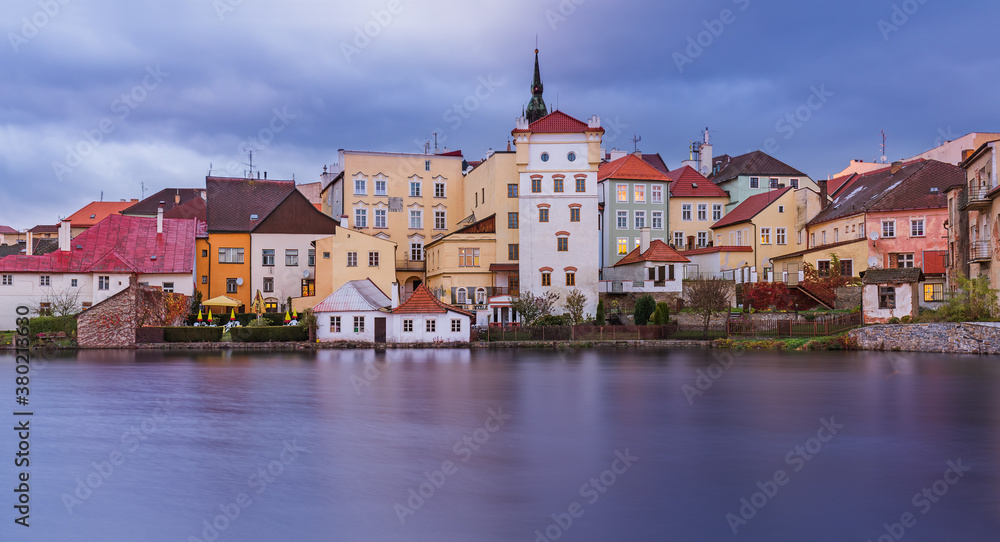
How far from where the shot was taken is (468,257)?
5697 cm

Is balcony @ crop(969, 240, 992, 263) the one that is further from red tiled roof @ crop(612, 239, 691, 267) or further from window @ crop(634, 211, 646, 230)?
window @ crop(634, 211, 646, 230)

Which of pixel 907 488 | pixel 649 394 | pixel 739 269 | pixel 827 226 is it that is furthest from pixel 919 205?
pixel 907 488

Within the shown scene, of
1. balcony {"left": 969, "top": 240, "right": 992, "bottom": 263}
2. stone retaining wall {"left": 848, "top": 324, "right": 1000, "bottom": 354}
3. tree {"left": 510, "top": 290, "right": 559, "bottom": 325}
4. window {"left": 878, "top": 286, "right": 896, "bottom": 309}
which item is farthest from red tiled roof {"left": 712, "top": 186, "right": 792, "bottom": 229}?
stone retaining wall {"left": 848, "top": 324, "right": 1000, "bottom": 354}

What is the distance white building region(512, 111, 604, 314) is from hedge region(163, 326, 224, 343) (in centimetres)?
1991

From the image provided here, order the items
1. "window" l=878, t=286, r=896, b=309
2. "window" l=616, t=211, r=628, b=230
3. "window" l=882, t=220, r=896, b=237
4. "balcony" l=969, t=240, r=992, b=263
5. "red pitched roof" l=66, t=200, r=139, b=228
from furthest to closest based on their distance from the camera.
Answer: "red pitched roof" l=66, t=200, r=139, b=228 → "window" l=616, t=211, r=628, b=230 → "window" l=882, t=220, r=896, b=237 → "window" l=878, t=286, r=896, b=309 → "balcony" l=969, t=240, r=992, b=263

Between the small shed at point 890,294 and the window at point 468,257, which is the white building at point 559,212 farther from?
the small shed at point 890,294

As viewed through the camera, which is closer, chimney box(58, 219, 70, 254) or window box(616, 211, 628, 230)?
chimney box(58, 219, 70, 254)

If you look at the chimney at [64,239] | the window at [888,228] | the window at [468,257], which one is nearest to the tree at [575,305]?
the window at [468,257]

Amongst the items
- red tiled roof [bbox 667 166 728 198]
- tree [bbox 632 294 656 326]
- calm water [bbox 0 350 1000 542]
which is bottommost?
calm water [bbox 0 350 1000 542]

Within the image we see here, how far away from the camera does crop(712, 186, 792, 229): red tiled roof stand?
64500 millimetres

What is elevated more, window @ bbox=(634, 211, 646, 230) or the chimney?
window @ bbox=(634, 211, 646, 230)

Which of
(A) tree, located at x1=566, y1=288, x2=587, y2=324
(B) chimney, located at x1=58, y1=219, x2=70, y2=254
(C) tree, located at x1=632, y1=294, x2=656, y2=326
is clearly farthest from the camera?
(B) chimney, located at x1=58, y1=219, x2=70, y2=254

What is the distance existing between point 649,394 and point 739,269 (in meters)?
35.8

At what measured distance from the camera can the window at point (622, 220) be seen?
216 feet
